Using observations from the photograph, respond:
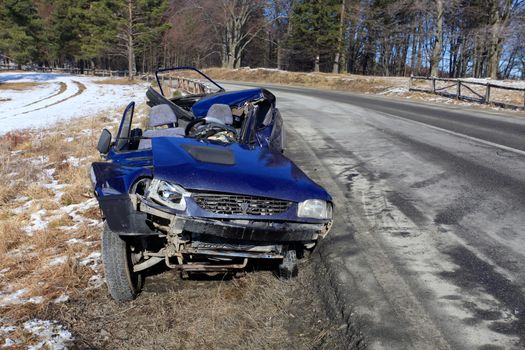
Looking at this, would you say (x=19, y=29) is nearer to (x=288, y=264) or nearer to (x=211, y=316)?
(x=288, y=264)

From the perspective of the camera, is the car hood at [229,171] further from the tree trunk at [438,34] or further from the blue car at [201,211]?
the tree trunk at [438,34]

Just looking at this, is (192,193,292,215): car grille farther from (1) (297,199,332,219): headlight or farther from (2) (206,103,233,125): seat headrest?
(2) (206,103,233,125): seat headrest

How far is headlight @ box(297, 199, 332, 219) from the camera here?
3354mm

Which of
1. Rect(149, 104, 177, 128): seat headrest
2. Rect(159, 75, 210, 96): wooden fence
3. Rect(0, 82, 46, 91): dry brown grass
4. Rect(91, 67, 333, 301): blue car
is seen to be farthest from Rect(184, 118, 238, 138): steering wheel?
Rect(0, 82, 46, 91): dry brown grass

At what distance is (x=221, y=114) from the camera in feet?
17.4

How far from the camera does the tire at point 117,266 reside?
131 inches

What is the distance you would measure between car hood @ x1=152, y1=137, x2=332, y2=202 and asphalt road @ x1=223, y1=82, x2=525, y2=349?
0.83 m

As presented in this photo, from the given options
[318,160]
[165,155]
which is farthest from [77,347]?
[318,160]

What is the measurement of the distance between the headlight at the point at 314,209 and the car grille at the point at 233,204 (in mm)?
229

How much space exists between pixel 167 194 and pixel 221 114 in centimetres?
231

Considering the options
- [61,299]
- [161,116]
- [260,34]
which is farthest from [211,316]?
[260,34]

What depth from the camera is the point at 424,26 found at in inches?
1993

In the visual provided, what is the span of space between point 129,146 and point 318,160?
3.55 meters

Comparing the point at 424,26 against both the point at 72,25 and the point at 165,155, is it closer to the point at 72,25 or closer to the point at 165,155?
the point at 72,25
